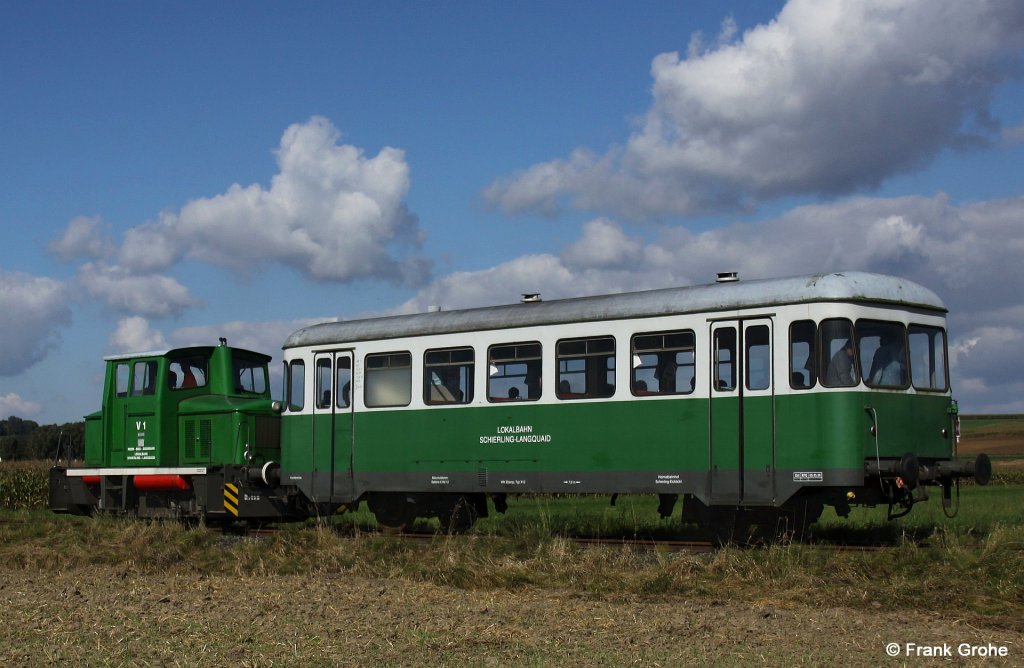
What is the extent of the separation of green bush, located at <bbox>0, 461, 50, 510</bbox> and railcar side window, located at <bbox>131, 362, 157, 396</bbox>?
36.2 feet

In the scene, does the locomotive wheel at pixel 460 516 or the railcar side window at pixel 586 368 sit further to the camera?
the locomotive wheel at pixel 460 516

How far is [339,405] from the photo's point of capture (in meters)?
18.4

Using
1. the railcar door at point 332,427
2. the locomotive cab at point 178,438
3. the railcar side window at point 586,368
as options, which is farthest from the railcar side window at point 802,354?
the locomotive cab at point 178,438

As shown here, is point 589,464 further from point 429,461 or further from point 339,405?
point 339,405

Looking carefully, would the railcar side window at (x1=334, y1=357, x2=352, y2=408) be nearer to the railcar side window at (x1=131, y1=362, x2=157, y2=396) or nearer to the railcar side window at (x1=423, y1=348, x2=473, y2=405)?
the railcar side window at (x1=423, y1=348, x2=473, y2=405)

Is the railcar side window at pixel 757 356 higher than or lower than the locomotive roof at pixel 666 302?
lower

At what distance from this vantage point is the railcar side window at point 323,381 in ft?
61.1

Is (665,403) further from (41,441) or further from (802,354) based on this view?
(41,441)

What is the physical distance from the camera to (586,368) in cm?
1588

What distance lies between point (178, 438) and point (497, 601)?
11574 millimetres

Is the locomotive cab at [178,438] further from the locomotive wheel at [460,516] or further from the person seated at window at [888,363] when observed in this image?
the person seated at window at [888,363]

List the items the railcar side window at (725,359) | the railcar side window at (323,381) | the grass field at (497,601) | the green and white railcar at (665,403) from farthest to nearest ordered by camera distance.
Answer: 1. the railcar side window at (323,381)
2. the railcar side window at (725,359)
3. the green and white railcar at (665,403)
4. the grass field at (497,601)

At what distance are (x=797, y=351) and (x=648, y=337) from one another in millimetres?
2017

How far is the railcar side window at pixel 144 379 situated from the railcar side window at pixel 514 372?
24.0 ft
